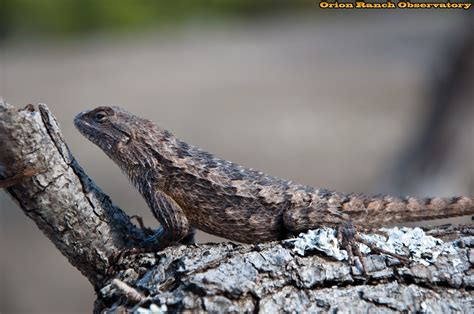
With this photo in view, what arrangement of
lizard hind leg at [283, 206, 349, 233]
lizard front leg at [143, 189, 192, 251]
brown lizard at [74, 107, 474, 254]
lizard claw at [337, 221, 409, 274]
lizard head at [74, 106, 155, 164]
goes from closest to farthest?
1. lizard claw at [337, 221, 409, 274]
2. lizard front leg at [143, 189, 192, 251]
3. lizard hind leg at [283, 206, 349, 233]
4. brown lizard at [74, 107, 474, 254]
5. lizard head at [74, 106, 155, 164]

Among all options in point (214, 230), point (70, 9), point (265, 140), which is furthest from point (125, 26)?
point (214, 230)

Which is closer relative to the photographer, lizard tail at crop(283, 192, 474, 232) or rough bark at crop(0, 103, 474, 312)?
rough bark at crop(0, 103, 474, 312)

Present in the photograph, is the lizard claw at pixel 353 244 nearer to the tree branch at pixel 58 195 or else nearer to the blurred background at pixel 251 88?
the tree branch at pixel 58 195

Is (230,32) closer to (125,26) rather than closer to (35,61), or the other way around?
(125,26)

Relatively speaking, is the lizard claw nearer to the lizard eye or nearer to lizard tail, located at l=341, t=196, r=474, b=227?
lizard tail, located at l=341, t=196, r=474, b=227

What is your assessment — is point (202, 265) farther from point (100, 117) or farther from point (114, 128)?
point (100, 117)

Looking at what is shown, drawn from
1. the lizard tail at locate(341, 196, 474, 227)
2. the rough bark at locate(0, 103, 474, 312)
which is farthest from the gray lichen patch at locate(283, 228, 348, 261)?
the lizard tail at locate(341, 196, 474, 227)

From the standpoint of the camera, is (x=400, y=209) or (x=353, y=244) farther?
(x=400, y=209)

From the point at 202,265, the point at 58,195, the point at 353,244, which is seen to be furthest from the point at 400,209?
the point at 58,195
